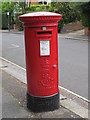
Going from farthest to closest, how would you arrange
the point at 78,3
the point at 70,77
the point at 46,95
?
the point at 78,3 → the point at 70,77 → the point at 46,95

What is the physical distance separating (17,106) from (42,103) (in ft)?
1.80

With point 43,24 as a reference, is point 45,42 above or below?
below

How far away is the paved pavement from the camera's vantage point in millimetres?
3883

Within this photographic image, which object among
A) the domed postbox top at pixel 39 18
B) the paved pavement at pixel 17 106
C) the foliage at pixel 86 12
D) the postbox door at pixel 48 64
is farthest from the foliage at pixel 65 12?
the domed postbox top at pixel 39 18

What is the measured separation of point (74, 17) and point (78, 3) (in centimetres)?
851

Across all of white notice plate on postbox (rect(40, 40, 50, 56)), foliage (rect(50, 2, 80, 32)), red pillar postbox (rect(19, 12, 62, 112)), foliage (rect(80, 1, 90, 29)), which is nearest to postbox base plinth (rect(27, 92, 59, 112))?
red pillar postbox (rect(19, 12, 62, 112))

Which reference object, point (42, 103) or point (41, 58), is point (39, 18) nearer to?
point (41, 58)

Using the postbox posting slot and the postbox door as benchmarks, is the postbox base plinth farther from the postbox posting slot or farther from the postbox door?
the postbox posting slot

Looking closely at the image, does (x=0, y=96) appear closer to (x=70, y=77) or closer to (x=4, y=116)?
(x=4, y=116)

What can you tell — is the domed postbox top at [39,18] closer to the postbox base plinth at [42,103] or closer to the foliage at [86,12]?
the postbox base plinth at [42,103]

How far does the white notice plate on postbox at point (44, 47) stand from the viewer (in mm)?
3857

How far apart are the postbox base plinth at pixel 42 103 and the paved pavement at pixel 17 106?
88 mm

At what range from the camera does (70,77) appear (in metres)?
6.60

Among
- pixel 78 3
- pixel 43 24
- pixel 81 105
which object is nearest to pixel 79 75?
pixel 81 105
